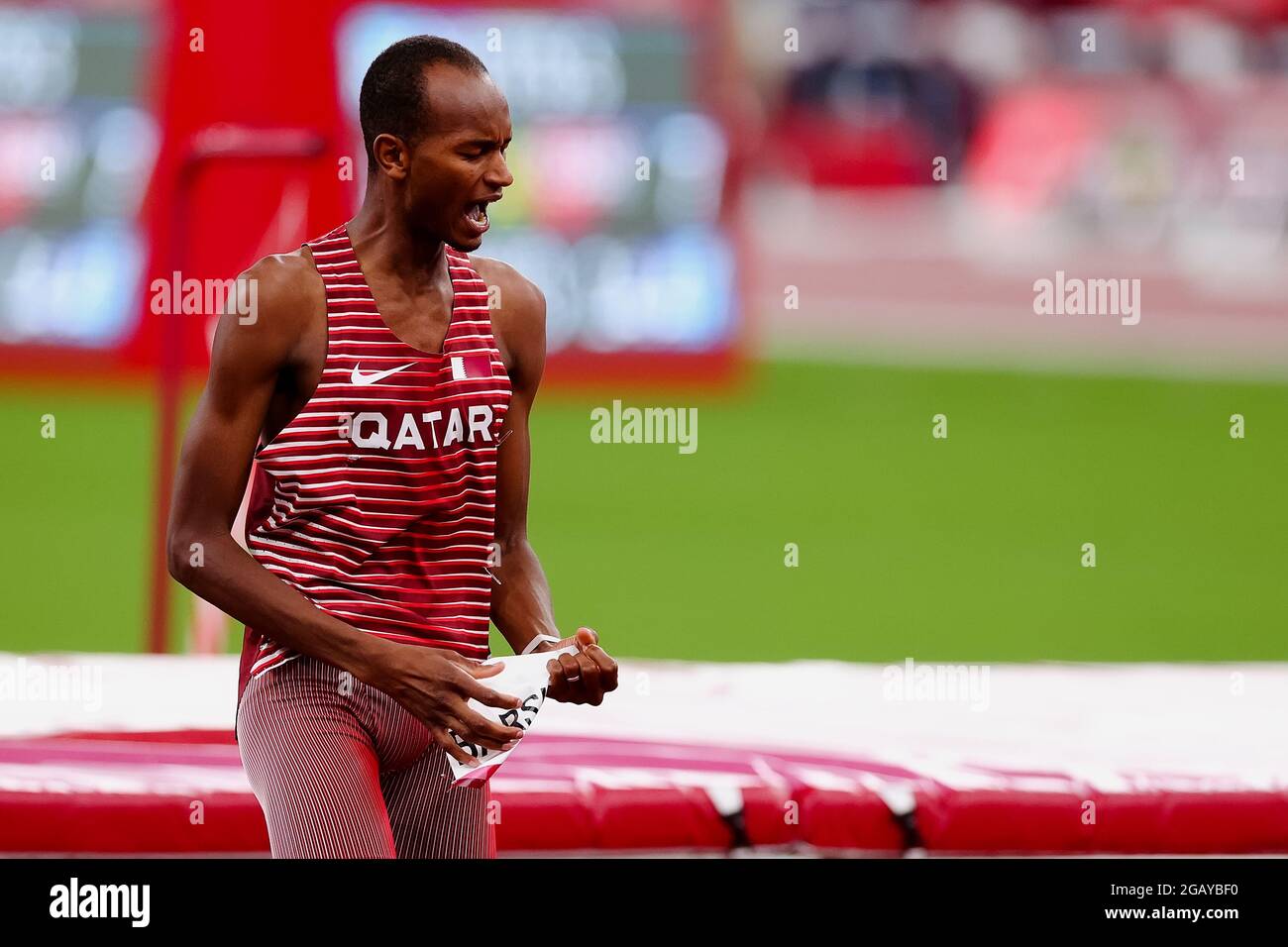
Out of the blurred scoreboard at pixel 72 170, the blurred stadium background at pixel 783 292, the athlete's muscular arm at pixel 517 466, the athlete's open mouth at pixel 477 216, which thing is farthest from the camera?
the blurred scoreboard at pixel 72 170

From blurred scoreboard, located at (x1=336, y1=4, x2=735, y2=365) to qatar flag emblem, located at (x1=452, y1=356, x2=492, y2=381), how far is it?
9.30 meters

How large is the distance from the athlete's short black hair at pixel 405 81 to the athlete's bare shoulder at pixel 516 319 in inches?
11.9

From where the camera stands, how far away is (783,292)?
1684 centimetres

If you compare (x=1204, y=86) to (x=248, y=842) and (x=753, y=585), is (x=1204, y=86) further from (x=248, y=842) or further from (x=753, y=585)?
(x=248, y=842)

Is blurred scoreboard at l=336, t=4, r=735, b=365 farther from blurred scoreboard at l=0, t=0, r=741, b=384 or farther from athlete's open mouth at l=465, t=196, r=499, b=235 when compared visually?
athlete's open mouth at l=465, t=196, r=499, b=235

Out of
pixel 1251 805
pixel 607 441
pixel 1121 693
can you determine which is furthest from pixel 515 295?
pixel 607 441

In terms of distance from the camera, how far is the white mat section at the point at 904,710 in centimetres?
443

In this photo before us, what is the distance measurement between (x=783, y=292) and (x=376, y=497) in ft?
46.5

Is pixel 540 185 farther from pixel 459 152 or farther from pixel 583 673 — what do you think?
pixel 583 673

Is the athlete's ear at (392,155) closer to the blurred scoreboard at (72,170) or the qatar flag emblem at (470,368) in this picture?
the qatar flag emblem at (470,368)

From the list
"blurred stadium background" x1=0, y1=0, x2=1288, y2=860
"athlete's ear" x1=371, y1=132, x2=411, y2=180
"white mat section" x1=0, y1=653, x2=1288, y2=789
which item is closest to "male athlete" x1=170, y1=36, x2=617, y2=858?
"athlete's ear" x1=371, y1=132, x2=411, y2=180

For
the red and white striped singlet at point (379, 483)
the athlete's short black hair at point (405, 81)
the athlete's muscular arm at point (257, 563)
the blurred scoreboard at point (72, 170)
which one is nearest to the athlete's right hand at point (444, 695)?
the athlete's muscular arm at point (257, 563)

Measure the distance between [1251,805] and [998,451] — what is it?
28.7 ft

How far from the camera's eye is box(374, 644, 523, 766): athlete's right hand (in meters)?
2.76
